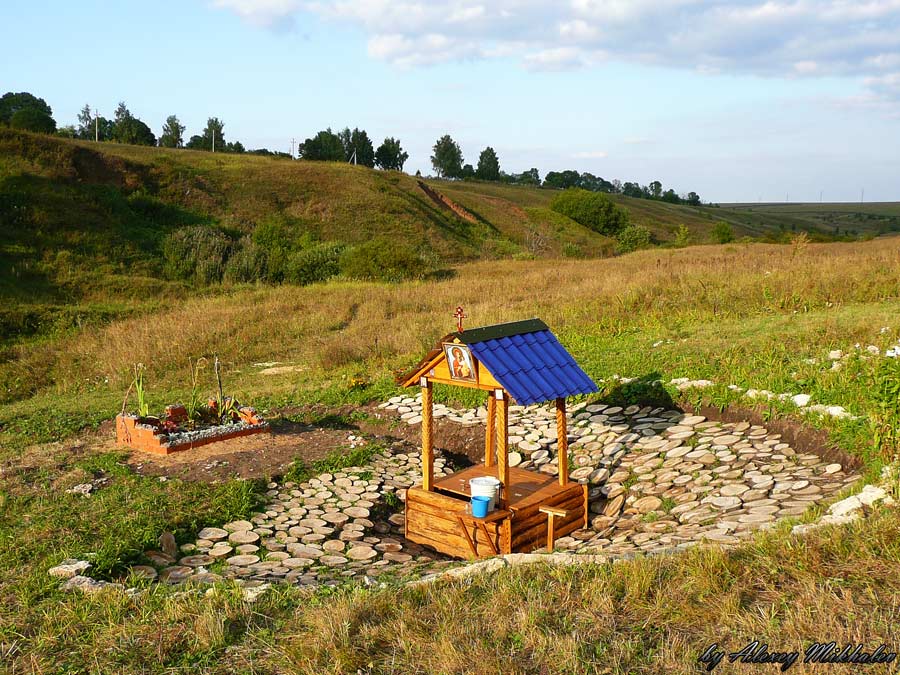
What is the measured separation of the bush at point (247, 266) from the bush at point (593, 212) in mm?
36517

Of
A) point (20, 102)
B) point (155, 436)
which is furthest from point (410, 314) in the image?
point (20, 102)

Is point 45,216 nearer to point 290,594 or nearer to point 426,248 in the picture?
point 426,248

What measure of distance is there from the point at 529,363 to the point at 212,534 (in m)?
2.79

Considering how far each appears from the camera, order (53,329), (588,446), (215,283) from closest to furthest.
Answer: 1. (588,446)
2. (53,329)
3. (215,283)

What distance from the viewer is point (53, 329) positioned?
16797mm

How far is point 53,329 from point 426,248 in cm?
2049

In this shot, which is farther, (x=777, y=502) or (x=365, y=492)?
(x=365, y=492)

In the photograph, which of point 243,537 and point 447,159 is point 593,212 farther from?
point 243,537

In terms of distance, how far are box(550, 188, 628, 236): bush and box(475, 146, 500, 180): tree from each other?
116 ft

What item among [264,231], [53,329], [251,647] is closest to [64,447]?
[251,647]

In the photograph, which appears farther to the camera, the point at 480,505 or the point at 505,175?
the point at 505,175

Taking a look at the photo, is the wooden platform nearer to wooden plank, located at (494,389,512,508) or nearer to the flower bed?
wooden plank, located at (494,389,512,508)

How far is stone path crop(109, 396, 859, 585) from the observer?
16.3 feet

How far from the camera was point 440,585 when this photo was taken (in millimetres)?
4008
